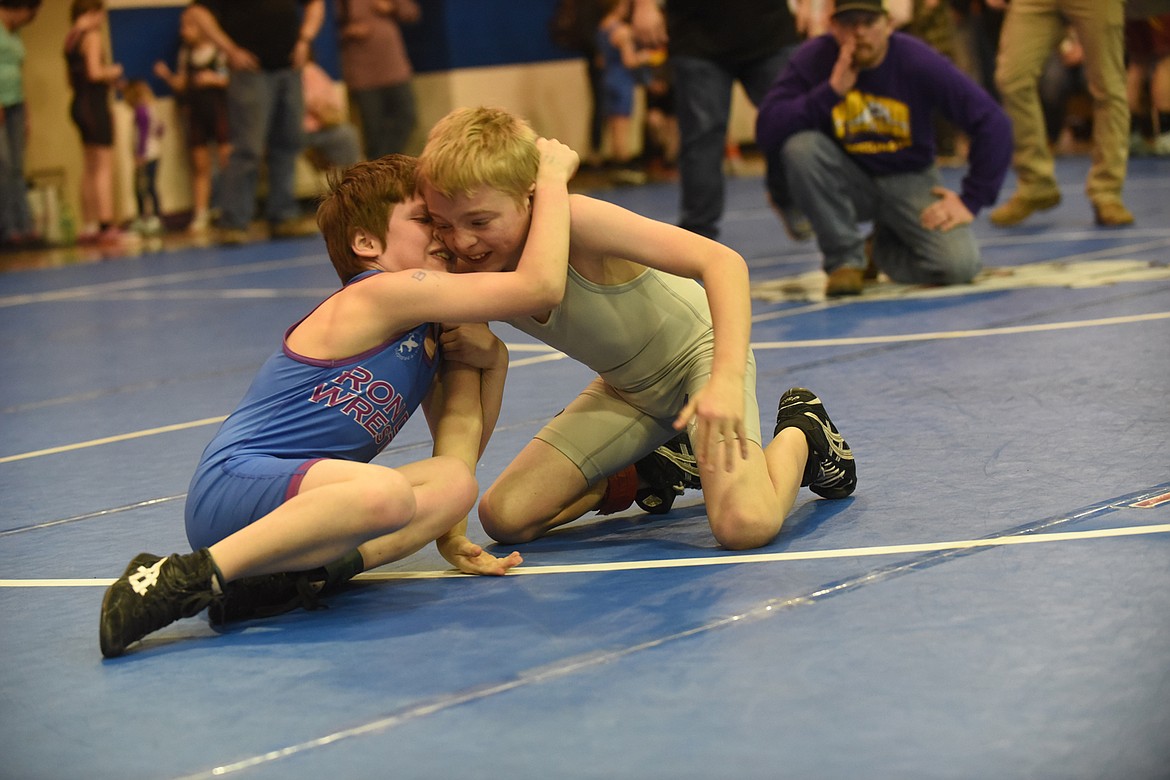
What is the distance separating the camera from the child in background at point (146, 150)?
40.7ft

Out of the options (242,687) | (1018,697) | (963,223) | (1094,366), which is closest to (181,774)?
(242,687)

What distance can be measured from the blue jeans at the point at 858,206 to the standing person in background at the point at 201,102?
637 cm

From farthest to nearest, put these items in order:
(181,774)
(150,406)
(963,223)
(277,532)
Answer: (963,223), (150,406), (277,532), (181,774)

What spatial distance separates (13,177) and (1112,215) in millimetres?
7891

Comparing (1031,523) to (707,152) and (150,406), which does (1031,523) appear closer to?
(150,406)

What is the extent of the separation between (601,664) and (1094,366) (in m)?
2.44

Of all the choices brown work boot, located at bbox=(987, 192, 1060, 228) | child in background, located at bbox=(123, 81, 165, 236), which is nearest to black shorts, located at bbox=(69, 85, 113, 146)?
child in background, located at bbox=(123, 81, 165, 236)

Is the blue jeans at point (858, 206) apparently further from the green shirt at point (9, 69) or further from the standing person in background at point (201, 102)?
the green shirt at point (9, 69)

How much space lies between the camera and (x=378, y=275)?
2818 mm

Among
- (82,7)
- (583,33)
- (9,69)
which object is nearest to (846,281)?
(9,69)

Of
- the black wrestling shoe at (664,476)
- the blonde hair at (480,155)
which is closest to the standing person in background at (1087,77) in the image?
the black wrestling shoe at (664,476)

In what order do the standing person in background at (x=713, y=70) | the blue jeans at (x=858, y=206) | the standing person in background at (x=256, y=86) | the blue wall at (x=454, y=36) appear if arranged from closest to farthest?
the blue jeans at (x=858, y=206) → the standing person in background at (x=713, y=70) → the standing person in background at (x=256, y=86) → the blue wall at (x=454, y=36)

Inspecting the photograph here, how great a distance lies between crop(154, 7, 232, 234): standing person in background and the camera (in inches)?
464

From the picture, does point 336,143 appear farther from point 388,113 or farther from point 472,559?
point 472,559
